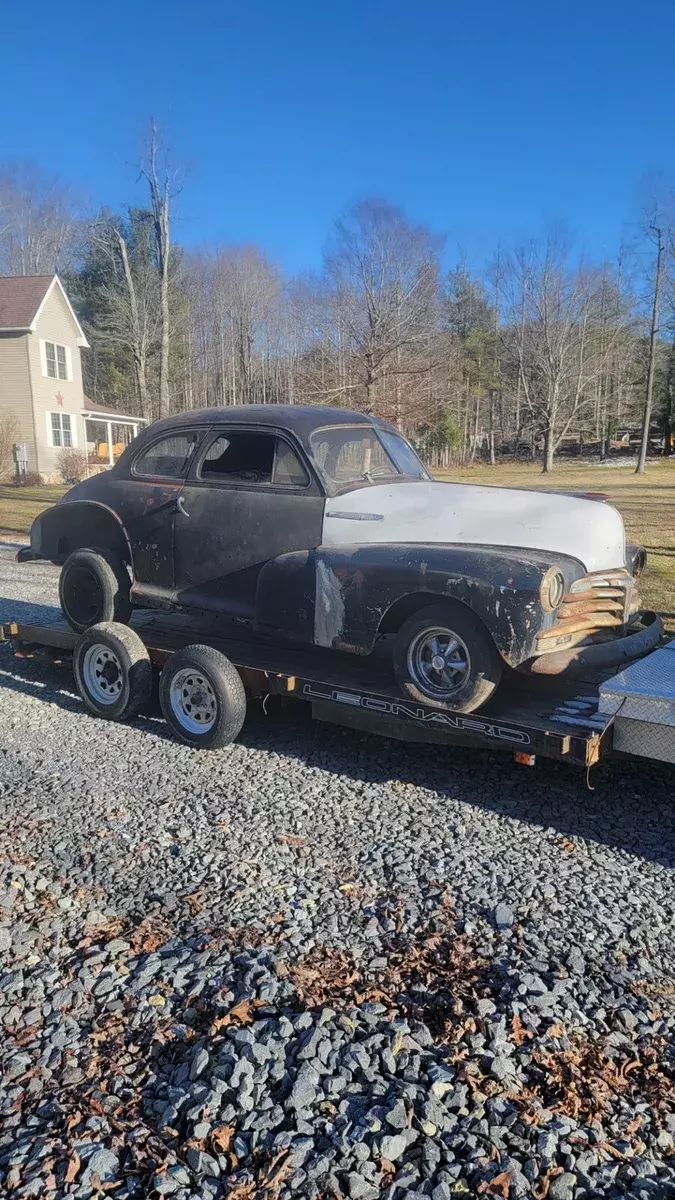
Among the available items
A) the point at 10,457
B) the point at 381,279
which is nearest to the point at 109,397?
the point at 10,457

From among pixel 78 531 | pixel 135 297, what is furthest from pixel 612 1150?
pixel 135 297

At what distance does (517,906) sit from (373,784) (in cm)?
150

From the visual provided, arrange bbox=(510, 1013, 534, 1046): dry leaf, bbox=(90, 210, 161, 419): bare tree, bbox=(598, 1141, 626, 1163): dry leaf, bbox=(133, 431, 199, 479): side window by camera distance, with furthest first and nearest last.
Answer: bbox=(90, 210, 161, 419): bare tree → bbox=(133, 431, 199, 479): side window → bbox=(510, 1013, 534, 1046): dry leaf → bbox=(598, 1141, 626, 1163): dry leaf

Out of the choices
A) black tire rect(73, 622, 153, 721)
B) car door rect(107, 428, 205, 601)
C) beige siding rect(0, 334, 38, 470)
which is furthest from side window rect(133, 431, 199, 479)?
beige siding rect(0, 334, 38, 470)

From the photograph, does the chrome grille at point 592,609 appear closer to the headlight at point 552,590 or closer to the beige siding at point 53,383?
the headlight at point 552,590

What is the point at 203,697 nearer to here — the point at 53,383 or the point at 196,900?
the point at 196,900

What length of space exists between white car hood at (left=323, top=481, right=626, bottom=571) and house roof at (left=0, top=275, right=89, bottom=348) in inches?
1241

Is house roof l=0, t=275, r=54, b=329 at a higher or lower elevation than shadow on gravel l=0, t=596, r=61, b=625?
higher

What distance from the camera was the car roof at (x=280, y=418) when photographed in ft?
19.0

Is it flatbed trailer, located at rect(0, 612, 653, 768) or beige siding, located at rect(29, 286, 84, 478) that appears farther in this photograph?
beige siding, located at rect(29, 286, 84, 478)

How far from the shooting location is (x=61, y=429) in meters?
35.7

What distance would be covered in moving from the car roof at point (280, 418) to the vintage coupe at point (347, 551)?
0.05 feet

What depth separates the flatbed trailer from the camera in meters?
4.23

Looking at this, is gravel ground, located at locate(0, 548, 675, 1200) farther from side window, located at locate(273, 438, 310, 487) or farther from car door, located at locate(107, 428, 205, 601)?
side window, located at locate(273, 438, 310, 487)
